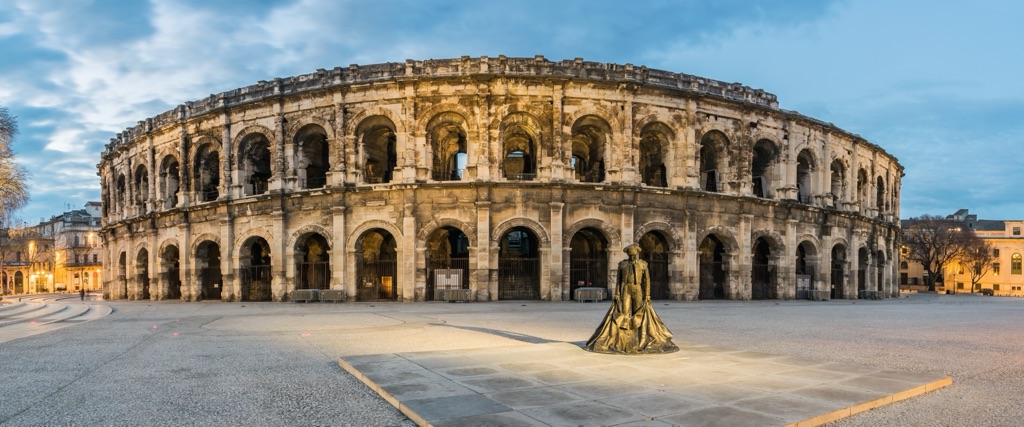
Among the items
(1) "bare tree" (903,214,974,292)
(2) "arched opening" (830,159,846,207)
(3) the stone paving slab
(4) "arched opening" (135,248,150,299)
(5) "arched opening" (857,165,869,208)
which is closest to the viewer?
(3) the stone paving slab

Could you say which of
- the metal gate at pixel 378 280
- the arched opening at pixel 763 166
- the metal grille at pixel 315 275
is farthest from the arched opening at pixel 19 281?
the arched opening at pixel 763 166

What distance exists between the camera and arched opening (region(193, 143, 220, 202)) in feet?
92.9

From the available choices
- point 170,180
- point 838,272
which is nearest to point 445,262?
point 170,180

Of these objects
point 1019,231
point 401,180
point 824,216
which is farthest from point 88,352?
point 1019,231

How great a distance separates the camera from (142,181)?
3253cm

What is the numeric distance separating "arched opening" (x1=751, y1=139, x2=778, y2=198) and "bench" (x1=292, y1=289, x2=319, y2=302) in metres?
21.0

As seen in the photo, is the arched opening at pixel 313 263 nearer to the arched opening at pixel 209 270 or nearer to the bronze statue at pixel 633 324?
the arched opening at pixel 209 270

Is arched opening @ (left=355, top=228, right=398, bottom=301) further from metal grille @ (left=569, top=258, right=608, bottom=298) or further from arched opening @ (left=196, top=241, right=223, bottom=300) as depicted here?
metal grille @ (left=569, top=258, right=608, bottom=298)

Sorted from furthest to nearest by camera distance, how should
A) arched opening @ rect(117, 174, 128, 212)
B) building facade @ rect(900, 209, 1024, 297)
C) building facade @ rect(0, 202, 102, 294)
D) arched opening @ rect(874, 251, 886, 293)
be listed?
building facade @ rect(0, 202, 102, 294), building facade @ rect(900, 209, 1024, 297), arched opening @ rect(874, 251, 886, 293), arched opening @ rect(117, 174, 128, 212)

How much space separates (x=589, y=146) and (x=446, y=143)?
7053 millimetres

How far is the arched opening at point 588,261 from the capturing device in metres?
25.6

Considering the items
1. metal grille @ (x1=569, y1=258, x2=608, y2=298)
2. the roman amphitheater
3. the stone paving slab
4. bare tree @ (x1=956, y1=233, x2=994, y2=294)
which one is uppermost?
the roman amphitheater

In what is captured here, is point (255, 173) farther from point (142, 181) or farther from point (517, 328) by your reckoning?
point (517, 328)

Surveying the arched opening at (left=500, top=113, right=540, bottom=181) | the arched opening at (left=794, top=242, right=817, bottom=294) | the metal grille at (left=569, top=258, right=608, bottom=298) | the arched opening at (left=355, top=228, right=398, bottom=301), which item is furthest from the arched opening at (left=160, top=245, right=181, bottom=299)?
the arched opening at (left=794, top=242, right=817, bottom=294)
